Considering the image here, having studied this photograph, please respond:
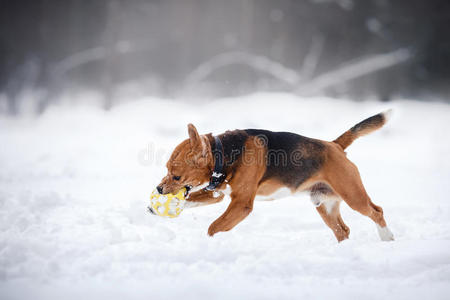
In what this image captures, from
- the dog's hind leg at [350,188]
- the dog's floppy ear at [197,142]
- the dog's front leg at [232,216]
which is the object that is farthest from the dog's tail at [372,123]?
the dog's floppy ear at [197,142]

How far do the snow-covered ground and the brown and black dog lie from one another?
31 centimetres

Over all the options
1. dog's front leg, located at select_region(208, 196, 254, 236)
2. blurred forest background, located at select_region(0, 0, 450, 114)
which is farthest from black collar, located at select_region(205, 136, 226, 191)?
blurred forest background, located at select_region(0, 0, 450, 114)

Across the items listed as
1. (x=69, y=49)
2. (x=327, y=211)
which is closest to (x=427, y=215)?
(x=327, y=211)

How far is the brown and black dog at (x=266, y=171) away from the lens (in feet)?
9.50

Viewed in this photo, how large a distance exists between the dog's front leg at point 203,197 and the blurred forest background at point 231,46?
20.6 feet

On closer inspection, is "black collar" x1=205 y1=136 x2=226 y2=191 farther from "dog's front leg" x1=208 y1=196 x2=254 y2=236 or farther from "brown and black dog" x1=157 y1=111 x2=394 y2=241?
"dog's front leg" x1=208 y1=196 x2=254 y2=236

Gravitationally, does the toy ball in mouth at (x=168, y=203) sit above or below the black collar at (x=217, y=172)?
below

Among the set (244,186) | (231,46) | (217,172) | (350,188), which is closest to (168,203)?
(217,172)

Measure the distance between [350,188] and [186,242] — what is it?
173cm

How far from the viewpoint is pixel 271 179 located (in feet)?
10.7

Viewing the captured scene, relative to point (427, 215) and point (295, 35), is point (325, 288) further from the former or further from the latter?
point (295, 35)

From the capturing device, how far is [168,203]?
116 inches

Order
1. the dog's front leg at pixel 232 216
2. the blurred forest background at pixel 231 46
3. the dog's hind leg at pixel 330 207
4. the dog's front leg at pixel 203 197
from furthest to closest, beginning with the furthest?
the blurred forest background at pixel 231 46 < the dog's hind leg at pixel 330 207 < the dog's front leg at pixel 203 197 < the dog's front leg at pixel 232 216

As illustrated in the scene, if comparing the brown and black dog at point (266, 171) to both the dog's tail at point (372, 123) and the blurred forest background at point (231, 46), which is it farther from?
the blurred forest background at point (231, 46)
